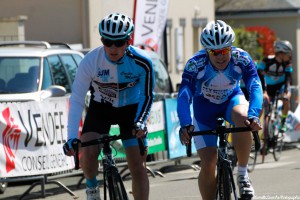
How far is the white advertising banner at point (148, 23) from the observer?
22484 mm

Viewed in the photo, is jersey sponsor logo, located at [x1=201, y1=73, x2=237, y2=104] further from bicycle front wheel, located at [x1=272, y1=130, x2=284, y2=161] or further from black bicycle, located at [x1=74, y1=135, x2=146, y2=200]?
bicycle front wheel, located at [x1=272, y1=130, x2=284, y2=161]

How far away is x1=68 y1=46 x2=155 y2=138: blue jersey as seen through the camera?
29.7ft

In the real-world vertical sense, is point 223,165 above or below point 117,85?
below

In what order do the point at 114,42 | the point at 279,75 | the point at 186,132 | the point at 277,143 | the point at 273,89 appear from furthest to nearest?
the point at 273,89 < the point at 279,75 < the point at 277,143 < the point at 186,132 < the point at 114,42

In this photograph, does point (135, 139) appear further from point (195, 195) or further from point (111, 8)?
point (111, 8)

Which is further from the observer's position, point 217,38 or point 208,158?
point 208,158

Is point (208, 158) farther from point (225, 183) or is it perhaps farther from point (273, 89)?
point (273, 89)

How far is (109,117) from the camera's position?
9.20 metres

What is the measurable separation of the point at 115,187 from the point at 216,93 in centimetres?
147

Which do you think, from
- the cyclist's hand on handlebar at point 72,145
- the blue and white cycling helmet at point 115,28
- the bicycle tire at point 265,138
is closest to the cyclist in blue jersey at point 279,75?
the bicycle tire at point 265,138

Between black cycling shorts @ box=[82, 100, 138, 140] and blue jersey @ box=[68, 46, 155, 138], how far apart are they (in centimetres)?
4

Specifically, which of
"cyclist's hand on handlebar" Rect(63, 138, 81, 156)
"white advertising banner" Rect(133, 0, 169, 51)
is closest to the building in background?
"white advertising banner" Rect(133, 0, 169, 51)

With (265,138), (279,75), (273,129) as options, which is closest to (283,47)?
(279,75)

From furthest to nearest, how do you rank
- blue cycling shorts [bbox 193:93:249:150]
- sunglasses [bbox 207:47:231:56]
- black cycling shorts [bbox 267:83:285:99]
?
black cycling shorts [bbox 267:83:285:99], blue cycling shorts [bbox 193:93:249:150], sunglasses [bbox 207:47:231:56]
